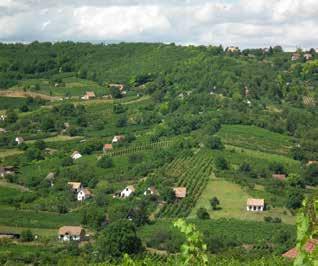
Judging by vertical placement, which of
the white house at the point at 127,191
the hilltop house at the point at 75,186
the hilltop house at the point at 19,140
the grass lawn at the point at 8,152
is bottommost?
the grass lawn at the point at 8,152

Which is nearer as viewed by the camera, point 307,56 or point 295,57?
point 295,57

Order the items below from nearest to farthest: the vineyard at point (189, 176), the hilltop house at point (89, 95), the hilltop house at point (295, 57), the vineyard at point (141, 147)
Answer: the vineyard at point (189, 176) → the vineyard at point (141, 147) → the hilltop house at point (89, 95) → the hilltop house at point (295, 57)

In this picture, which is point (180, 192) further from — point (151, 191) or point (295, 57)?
point (295, 57)

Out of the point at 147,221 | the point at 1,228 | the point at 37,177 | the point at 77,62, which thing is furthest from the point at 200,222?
the point at 77,62

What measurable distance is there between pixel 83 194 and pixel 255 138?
1677 centimetres

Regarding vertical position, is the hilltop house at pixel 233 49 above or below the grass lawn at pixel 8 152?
above

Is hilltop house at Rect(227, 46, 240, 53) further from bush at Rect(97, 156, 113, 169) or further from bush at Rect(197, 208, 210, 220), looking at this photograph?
bush at Rect(197, 208, 210, 220)

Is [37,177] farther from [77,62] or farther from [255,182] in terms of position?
[77,62]

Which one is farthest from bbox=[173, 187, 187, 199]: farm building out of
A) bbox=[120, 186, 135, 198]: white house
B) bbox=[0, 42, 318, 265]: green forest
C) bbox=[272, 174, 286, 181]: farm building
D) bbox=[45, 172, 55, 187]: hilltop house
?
bbox=[45, 172, 55, 187]: hilltop house

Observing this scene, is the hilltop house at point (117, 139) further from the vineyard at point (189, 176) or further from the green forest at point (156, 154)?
the vineyard at point (189, 176)

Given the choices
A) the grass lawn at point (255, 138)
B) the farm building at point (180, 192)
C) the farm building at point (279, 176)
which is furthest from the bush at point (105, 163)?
the farm building at point (279, 176)

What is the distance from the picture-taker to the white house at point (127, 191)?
1978 inches

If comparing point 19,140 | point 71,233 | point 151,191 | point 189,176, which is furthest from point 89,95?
point 71,233

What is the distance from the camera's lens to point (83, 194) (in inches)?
2058
